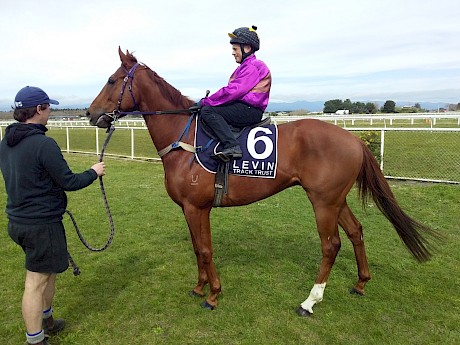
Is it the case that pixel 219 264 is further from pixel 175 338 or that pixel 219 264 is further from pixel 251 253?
pixel 175 338

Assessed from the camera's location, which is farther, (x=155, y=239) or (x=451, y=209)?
(x=451, y=209)

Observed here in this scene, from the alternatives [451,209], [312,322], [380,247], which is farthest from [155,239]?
[451,209]

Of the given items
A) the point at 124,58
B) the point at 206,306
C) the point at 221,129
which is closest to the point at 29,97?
the point at 124,58

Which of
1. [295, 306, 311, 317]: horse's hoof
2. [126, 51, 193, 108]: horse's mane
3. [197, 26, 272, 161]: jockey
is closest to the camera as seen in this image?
[197, 26, 272, 161]: jockey

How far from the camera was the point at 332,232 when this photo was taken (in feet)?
12.5

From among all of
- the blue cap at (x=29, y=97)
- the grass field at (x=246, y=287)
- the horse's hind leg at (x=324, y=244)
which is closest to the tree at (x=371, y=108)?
the grass field at (x=246, y=287)

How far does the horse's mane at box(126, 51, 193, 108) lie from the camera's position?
12.8 ft

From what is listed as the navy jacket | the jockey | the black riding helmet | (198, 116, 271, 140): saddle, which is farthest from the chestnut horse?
the navy jacket

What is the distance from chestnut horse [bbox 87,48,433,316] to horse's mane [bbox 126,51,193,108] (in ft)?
0.03

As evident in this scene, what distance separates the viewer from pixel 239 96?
142 inches

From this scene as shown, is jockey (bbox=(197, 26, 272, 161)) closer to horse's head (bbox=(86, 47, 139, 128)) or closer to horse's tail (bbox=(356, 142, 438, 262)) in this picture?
horse's head (bbox=(86, 47, 139, 128))

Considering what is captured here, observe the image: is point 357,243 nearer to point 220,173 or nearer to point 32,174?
point 220,173

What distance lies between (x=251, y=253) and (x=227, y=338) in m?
2.04

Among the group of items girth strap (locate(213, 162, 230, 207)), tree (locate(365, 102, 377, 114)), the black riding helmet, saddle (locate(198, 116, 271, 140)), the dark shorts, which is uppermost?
tree (locate(365, 102, 377, 114))
